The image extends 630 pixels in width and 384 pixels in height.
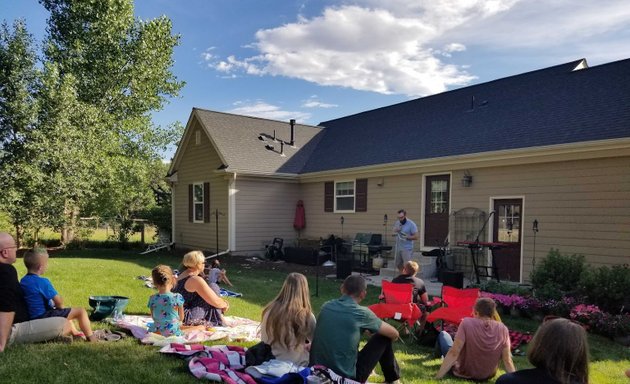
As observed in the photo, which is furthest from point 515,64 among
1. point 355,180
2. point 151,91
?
point 151,91

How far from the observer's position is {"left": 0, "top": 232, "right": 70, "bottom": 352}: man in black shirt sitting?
413 centimetres

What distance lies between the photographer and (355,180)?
46.3ft

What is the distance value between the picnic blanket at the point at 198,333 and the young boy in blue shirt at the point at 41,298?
512 millimetres

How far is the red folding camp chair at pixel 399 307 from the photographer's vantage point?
532cm

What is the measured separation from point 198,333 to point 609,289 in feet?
19.8

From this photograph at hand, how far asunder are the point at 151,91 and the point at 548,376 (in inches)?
833

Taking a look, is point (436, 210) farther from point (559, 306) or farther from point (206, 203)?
point (206, 203)

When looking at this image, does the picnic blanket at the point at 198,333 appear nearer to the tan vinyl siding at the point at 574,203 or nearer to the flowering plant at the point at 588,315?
the flowering plant at the point at 588,315

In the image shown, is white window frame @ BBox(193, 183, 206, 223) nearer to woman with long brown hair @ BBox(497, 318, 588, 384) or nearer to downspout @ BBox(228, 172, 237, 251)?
downspout @ BBox(228, 172, 237, 251)

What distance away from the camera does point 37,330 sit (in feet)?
14.4

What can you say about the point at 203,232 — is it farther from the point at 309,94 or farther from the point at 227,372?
Result: the point at 227,372

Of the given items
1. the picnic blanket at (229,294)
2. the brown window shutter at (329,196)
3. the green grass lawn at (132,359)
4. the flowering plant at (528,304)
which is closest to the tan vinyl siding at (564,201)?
the flowering plant at (528,304)

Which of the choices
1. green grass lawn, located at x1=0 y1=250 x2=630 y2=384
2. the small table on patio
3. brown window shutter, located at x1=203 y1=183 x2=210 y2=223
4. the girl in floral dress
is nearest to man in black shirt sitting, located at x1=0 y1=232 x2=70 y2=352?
green grass lawn, located at x1=0 y1=250 x2=630 y2=384

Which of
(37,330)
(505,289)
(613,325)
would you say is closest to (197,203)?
(505,289)
